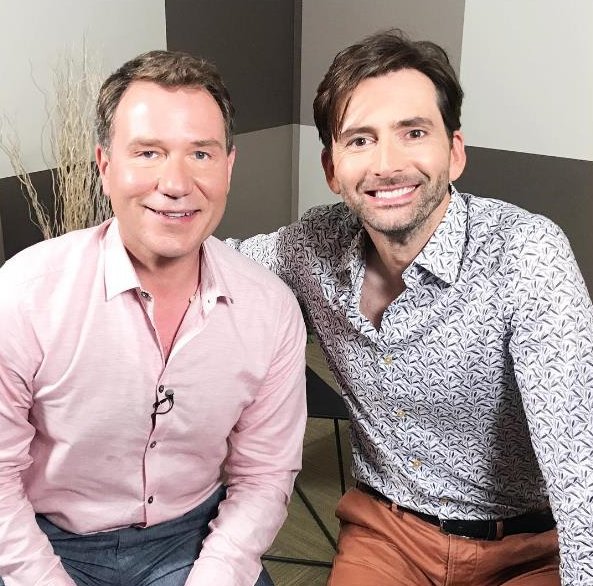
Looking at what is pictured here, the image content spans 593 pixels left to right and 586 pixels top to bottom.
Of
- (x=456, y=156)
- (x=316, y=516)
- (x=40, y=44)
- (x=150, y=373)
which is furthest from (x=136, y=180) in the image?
(x=40, y=44)

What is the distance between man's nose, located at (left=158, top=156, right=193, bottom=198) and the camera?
1344 millimetres

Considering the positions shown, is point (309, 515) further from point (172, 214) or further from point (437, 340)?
point (172, 214)

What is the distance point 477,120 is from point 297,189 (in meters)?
1.22

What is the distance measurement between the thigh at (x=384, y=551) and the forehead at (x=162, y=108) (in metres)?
0.92

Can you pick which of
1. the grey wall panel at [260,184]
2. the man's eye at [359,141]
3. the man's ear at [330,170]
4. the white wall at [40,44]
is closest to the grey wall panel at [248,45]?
the grey wall panel at [260,184]

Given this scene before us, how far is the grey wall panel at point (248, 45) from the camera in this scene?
134 inches

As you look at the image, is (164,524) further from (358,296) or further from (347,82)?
(347,82)

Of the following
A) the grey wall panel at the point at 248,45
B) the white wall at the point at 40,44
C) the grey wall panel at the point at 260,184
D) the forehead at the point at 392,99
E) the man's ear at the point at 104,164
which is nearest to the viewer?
the man's ear at the point at 104,164

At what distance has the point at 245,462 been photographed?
158cm

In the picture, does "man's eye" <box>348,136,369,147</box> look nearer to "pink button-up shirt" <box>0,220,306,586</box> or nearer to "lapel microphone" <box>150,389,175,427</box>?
"pink button-up shirt" <box>0,220,306,586</box>

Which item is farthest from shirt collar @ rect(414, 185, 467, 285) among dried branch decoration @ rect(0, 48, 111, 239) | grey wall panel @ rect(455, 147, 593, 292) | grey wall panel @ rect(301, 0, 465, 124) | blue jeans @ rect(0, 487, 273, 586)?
grey wall panel @ rect(301, 0, 465, 124)

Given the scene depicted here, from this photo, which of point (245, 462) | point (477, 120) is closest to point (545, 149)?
point (477, 120)

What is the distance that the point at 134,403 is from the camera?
4.55ft

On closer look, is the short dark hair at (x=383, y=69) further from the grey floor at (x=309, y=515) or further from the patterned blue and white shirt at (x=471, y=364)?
the grey floor at (x=309, y=515)
